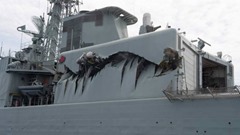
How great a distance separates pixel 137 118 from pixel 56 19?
1366cm

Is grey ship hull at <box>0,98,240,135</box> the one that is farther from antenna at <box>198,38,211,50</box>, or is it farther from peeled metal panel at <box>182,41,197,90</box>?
antenna at <box>198,38,211,50</box>

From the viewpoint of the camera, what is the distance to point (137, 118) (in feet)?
32.1

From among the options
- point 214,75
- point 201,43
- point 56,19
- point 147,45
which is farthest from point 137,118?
point 56,19

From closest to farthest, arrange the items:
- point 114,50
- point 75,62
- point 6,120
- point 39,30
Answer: point 114,50
point 75,62
point 6,120
point 39,30

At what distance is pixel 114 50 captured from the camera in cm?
1152

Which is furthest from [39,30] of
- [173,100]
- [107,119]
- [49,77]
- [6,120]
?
[173,100]

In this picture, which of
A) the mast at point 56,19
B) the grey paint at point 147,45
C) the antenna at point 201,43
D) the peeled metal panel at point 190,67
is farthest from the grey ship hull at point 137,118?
the mast at point 56,19

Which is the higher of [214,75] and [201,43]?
[201,43]

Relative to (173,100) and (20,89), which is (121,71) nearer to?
(173,100)

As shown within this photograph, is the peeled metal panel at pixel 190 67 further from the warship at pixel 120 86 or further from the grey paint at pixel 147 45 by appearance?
the grey paint at pixel 147 45

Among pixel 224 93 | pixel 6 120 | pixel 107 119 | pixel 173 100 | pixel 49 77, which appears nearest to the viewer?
pixel 224 93

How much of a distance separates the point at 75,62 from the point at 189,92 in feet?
18.4

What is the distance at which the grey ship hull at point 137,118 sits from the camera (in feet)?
26.8

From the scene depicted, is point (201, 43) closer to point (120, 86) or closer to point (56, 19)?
point (120, 86)
